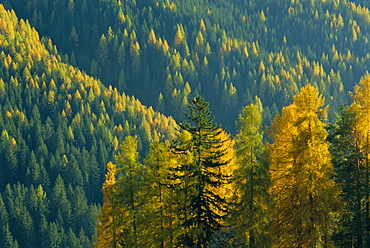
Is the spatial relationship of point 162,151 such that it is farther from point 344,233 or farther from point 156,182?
point 344,233

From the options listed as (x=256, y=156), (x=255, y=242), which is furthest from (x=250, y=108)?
(x=255, y=242)

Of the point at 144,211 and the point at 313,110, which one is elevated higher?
the point at 313,110

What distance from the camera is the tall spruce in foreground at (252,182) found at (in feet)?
155

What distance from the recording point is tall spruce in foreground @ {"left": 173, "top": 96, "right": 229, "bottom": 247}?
4909cm

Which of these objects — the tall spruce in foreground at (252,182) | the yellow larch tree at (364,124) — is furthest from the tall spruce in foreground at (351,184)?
the tall spruce in foreground at (252,182)

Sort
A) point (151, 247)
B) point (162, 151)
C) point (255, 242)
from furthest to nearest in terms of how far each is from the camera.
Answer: point (151, 247)
point (162, 151)
point (255, 242)

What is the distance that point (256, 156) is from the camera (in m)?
47.2

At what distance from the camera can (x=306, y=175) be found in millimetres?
45031

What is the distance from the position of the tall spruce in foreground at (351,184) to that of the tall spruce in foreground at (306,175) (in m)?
1.60

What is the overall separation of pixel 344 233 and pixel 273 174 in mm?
7948

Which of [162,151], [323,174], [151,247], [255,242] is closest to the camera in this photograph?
[323,174]

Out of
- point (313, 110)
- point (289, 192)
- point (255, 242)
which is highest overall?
point (313, 110)

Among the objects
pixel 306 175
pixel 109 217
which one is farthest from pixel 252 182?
pixel 109 217

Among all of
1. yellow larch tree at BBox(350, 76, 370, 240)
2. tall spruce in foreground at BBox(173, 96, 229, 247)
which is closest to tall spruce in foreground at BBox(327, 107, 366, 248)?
yellow larch tree at BBox(350, 76, 370, 240)
